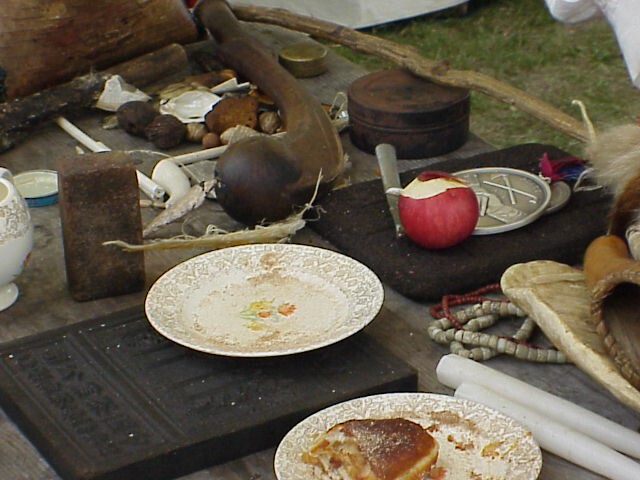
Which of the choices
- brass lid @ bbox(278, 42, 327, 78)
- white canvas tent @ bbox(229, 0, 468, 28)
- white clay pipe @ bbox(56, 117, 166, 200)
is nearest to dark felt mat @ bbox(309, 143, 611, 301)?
white clay pipe @ bbox(56, 117, 166, 200)

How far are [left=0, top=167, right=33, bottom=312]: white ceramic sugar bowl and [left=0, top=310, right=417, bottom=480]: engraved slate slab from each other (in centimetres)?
13

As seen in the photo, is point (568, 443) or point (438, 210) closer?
point (568, 443)

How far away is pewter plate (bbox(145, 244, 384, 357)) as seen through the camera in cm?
129

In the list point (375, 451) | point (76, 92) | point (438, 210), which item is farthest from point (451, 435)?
point (76, 92)

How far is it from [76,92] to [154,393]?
3.39ft

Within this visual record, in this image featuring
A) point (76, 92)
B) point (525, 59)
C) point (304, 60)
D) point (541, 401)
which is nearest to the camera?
point (541, 401)

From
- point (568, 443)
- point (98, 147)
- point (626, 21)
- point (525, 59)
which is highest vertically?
point (626, 21)

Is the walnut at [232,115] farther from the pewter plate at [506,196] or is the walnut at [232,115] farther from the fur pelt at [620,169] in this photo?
the fur pelt at [620,169]

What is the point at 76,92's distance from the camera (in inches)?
82.6

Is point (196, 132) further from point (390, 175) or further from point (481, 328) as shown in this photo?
point (481, 328)

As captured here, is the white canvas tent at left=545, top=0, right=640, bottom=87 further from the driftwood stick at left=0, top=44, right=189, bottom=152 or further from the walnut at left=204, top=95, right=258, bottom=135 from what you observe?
the driftwood stick at left=0, top=44, right=189, bottom=152

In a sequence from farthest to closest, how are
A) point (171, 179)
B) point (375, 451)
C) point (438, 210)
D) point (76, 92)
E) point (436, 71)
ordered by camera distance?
1. point (76, 92)
2. point (436, 71)
3. point (171, 179)
4. point (438, 210)
5. point (375, 451)

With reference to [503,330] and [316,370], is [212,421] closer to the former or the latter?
[316,370]

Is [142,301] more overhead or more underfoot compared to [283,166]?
more underfoot
